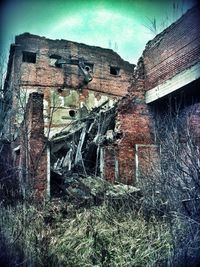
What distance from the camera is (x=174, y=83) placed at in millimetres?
9195

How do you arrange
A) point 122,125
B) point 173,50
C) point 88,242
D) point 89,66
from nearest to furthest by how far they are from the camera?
point 88,242 < point 173,50 < point 122,125 < point 89,66

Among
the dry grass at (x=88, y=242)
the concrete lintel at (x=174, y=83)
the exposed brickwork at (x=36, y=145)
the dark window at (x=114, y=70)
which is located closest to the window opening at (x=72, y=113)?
the dark window at (x=114, y=70)

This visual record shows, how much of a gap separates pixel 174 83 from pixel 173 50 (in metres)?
1.12

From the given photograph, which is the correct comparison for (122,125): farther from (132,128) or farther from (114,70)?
(114,70)

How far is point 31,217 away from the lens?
15.2 ft

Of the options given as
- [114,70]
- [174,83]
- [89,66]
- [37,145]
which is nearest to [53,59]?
[89,66]

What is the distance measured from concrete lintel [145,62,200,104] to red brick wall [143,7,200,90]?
0.16 m

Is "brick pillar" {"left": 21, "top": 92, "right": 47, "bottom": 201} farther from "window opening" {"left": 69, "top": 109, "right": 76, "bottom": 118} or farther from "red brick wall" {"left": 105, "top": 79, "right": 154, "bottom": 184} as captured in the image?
"window opening" {"left": 69, "top": 109, "right": 76, "bottom": 118}

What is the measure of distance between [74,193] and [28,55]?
13.1 metres

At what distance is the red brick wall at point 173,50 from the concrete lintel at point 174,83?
0.16 meters

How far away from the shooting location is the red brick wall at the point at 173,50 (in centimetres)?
860

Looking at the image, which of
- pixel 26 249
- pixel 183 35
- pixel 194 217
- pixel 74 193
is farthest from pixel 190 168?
pixel 183 35

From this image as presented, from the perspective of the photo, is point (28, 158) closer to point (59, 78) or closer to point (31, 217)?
point (31, 217)

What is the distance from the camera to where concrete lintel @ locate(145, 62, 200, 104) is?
8448 millimetres
